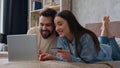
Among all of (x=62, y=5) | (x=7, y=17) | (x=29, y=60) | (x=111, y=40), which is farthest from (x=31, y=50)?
(x=7, y=17)

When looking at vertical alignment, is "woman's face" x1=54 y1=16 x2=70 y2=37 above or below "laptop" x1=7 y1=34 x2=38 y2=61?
above

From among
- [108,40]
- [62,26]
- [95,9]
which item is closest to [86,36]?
[62,26]

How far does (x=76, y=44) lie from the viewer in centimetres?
183

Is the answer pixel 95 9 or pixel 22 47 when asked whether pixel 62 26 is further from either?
pixel 95 9

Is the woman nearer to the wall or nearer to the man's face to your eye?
the man's face

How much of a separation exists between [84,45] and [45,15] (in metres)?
0.69

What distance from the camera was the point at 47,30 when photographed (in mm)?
2346

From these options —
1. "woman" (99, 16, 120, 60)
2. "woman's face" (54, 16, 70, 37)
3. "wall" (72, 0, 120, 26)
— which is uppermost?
"wall" (72, 0, 120, 26)

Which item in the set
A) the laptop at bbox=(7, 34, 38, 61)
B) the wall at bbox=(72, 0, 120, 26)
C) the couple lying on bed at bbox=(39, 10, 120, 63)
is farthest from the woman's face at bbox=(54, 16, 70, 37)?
the wall at bbox=(72, 0, 120, 26)

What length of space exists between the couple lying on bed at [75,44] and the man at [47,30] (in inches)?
12.4

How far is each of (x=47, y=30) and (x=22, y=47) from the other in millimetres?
660

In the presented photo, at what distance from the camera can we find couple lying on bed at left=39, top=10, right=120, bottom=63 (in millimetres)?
1749

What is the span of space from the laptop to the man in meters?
0.62

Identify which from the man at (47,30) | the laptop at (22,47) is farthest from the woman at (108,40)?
the laptop at (22,47)
